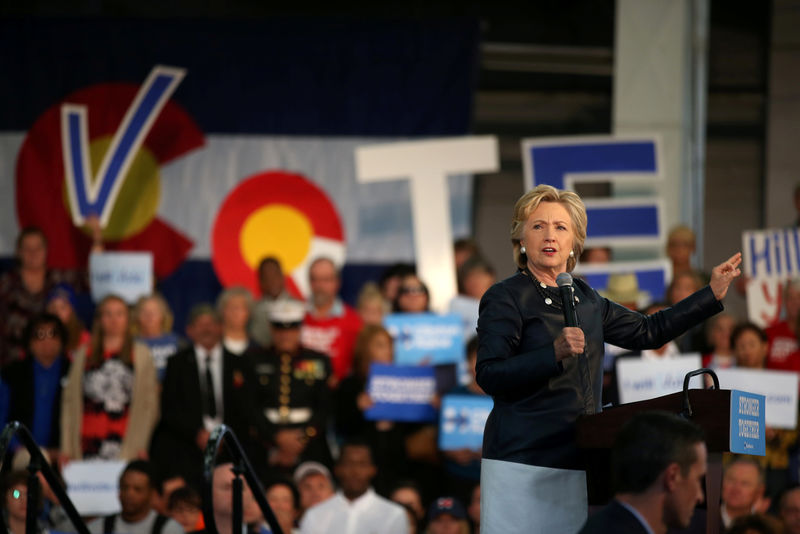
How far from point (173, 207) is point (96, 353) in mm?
2951

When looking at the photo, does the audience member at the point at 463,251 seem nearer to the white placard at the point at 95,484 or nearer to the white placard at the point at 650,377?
the white placard at the point at 650,377

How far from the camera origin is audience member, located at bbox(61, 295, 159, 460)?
6.81 metres

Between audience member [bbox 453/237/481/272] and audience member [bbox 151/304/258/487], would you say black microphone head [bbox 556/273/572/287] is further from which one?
audience member [bbox 453/237/481/272]

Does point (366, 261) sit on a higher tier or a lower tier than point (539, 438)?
higher

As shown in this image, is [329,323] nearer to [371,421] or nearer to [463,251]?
[371,421]

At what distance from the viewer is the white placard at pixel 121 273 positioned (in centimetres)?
800

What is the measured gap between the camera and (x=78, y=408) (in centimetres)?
681

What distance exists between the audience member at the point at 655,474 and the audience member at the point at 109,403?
481 cm

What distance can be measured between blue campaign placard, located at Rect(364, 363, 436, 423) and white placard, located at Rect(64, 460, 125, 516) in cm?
150

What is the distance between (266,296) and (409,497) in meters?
2.05

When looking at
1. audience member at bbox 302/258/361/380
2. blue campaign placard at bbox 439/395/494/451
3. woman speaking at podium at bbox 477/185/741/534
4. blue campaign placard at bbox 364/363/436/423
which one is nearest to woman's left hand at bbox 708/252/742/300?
woman speaking at podium at bbox 477/185/741/534

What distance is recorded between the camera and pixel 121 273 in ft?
26.3

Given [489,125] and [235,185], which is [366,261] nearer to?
[235,185]

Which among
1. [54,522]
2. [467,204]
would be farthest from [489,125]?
[54,522]
